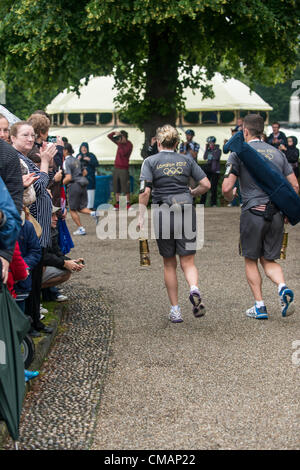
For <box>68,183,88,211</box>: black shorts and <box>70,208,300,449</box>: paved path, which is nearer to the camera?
<box>70,208,300,449</box>: paved path

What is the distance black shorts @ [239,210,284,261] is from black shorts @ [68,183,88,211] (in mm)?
7284

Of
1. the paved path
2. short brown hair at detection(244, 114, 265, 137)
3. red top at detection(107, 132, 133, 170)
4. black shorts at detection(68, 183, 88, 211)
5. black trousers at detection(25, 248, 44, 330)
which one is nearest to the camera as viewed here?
the paved path

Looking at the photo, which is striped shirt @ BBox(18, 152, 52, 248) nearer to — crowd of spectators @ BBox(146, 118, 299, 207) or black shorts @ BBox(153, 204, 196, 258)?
black shorts @ BBox(153, 204, 196, 258)

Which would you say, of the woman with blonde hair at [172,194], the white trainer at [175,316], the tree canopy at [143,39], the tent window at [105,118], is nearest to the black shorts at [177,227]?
the woman with blonde hair at [172,194]

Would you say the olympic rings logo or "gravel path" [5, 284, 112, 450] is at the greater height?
the olympic rings logo

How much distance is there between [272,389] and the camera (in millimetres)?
5242

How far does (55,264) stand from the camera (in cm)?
736

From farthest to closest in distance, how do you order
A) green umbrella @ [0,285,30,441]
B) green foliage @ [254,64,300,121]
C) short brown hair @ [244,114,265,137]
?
green foliage @ [254,64,300,121]
short brown hair @ [244,114,265,137]
green umbrella @ [0,285,30,441]

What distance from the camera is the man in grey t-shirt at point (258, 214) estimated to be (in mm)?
7371

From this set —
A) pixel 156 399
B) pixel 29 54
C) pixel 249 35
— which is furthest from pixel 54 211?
pixel 249 35

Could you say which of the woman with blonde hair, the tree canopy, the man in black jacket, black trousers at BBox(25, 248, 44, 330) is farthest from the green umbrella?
the tree canopy

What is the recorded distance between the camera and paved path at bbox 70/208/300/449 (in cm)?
440

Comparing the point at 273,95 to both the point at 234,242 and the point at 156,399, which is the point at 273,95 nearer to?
the point at 234,242

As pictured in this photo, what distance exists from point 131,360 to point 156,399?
102 centimetres
